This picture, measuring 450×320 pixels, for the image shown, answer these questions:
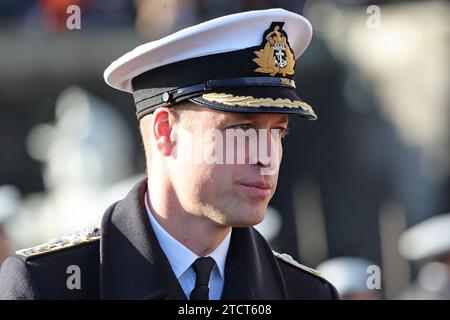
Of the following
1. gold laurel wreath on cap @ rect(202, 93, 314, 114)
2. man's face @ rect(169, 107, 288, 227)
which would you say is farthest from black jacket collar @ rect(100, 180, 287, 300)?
gold laurel wreath on cap @ rect(202, 93, 314, 114)

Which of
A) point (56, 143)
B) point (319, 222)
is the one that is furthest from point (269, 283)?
point (56, 143)

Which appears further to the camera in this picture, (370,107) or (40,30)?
(40,30)

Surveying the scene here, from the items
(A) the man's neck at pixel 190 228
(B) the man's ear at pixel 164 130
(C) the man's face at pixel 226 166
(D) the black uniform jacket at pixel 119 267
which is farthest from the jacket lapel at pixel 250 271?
(B) the man's ear at pixel 164 130

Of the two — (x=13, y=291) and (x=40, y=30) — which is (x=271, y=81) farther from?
(x=40, y=30)

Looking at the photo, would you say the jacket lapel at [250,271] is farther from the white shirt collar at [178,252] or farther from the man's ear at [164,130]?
the man's ear at [164,130]

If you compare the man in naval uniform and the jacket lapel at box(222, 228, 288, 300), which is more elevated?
the man in naval uniform

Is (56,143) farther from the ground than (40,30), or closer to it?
closer to it

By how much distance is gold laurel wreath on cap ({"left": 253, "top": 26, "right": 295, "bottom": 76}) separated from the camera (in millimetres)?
4129

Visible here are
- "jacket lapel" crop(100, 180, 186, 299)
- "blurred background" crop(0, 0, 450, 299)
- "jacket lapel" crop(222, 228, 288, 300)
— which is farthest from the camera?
"blurred background" crop(0, 0, 450, 299)

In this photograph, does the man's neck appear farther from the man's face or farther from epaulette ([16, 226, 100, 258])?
epaulette ([16, 226, 100, 258])

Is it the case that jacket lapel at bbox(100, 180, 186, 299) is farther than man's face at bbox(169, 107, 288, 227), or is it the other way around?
jacket lapel at bbox(100, 180, 186, 299)

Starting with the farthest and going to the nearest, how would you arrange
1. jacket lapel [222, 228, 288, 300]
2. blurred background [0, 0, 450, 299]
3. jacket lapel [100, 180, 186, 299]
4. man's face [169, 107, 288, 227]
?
blurred background [0, 0, 450, 299]
jacket lapel [222, 228, 288, 300]
jacket lapel [100, 180, 186, 299]
man's face [169, 107, 288, 227]

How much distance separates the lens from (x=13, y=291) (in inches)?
151

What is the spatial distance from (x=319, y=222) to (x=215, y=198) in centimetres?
701
